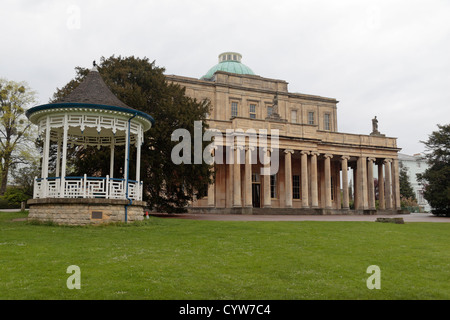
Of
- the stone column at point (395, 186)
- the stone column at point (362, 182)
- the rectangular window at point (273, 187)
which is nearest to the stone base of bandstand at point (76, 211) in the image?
the rectangular window at point (273, 187)

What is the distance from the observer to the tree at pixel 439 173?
42.4 meters

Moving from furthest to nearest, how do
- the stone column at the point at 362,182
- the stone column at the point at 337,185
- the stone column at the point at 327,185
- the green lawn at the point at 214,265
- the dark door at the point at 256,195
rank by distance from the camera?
the stone column at the point at 337,185
the stone column at the point at 362,182
the dark door at the point at 256,195
the stone column at the point at 327,185
the green lawn at the point at 214,265

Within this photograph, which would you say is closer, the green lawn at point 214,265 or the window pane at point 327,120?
the green lawn at point 214,265

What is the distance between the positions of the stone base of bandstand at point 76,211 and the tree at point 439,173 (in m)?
34.7

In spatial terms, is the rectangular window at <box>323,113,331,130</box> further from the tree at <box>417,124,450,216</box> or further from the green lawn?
the green lawn

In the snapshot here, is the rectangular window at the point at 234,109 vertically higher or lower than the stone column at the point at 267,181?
higher

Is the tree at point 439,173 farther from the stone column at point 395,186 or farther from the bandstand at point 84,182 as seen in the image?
the bandstand at point 84,182

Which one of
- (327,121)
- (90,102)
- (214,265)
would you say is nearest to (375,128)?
(327,121)

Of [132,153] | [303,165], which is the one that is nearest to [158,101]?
[132,153]

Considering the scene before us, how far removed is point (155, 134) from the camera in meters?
27.9

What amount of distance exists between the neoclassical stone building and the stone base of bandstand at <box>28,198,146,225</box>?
20928 millimetres

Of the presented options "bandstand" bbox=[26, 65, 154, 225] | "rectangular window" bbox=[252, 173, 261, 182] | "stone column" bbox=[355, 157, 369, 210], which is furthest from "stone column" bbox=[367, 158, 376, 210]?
"bandstand" bbox=[26, 65, 154, 225]

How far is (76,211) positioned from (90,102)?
5.07 m

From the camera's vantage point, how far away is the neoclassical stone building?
41.9 meters
